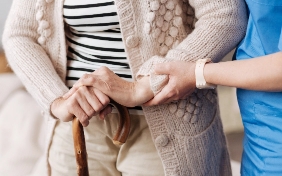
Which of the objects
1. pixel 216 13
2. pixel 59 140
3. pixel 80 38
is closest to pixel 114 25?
pixel 80 38

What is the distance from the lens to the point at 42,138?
5.84 ft

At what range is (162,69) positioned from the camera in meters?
0.85

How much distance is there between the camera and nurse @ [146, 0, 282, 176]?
748 millimetres

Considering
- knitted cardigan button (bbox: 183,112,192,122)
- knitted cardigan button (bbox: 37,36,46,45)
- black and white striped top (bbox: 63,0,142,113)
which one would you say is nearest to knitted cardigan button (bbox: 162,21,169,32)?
black and white striped top (bbox: 63,0,142,113)

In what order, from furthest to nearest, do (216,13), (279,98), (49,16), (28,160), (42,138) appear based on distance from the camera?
(42,138)
(28,160)
(49,16)
(216,13)
(279,98)

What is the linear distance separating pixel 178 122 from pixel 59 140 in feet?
1.11

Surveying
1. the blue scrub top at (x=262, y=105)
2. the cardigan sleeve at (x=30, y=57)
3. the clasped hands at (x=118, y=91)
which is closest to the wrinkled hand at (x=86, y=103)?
the clasped hands at (x=118, y=91)

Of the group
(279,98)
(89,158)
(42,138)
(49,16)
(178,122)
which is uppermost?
(49,16)

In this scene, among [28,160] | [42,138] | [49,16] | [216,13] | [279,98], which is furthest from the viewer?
[42,138]

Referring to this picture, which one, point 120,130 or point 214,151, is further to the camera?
point 214,151

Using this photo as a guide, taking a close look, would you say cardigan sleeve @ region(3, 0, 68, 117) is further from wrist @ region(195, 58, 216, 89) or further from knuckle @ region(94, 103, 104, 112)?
wrist @ region(195, 58, 216, 89)

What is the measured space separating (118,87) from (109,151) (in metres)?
0.23

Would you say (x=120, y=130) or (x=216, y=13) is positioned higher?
(x=216, y=13)

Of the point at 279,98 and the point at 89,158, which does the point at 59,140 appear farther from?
the point at 279,98
